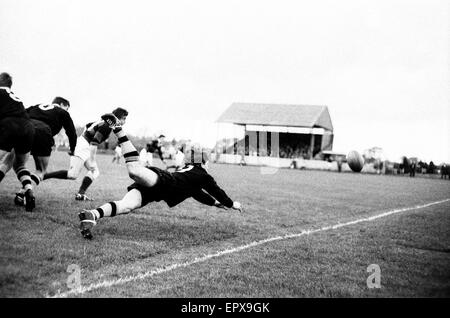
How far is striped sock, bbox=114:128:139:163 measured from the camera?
5820 millimetres

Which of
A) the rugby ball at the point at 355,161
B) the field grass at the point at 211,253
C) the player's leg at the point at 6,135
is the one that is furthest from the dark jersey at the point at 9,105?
the rugby ball at the point at 355,161

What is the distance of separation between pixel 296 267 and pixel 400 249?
223cm

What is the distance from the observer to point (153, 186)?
6.10 m

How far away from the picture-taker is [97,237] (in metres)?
6.18

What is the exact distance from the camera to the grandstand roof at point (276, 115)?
2109 inches

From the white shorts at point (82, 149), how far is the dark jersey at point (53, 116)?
2.77ft

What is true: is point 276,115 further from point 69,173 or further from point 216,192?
point 216,192

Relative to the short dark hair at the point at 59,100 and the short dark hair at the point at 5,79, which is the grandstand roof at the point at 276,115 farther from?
the short dark hair at the point at 5,79

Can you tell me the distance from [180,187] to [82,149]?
13.3 feet

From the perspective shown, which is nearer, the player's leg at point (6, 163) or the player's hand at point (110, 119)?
the player's hand at point (110, 119)

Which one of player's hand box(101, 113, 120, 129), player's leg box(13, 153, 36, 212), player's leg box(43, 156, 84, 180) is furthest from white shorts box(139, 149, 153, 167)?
player's hand box(101, 113, 120, 129)

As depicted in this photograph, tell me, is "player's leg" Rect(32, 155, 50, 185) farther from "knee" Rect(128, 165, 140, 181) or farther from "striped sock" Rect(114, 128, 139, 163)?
"knee" Rect(128, 165, 140, 181)

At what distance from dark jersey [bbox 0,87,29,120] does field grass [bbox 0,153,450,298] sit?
164 centimetres
